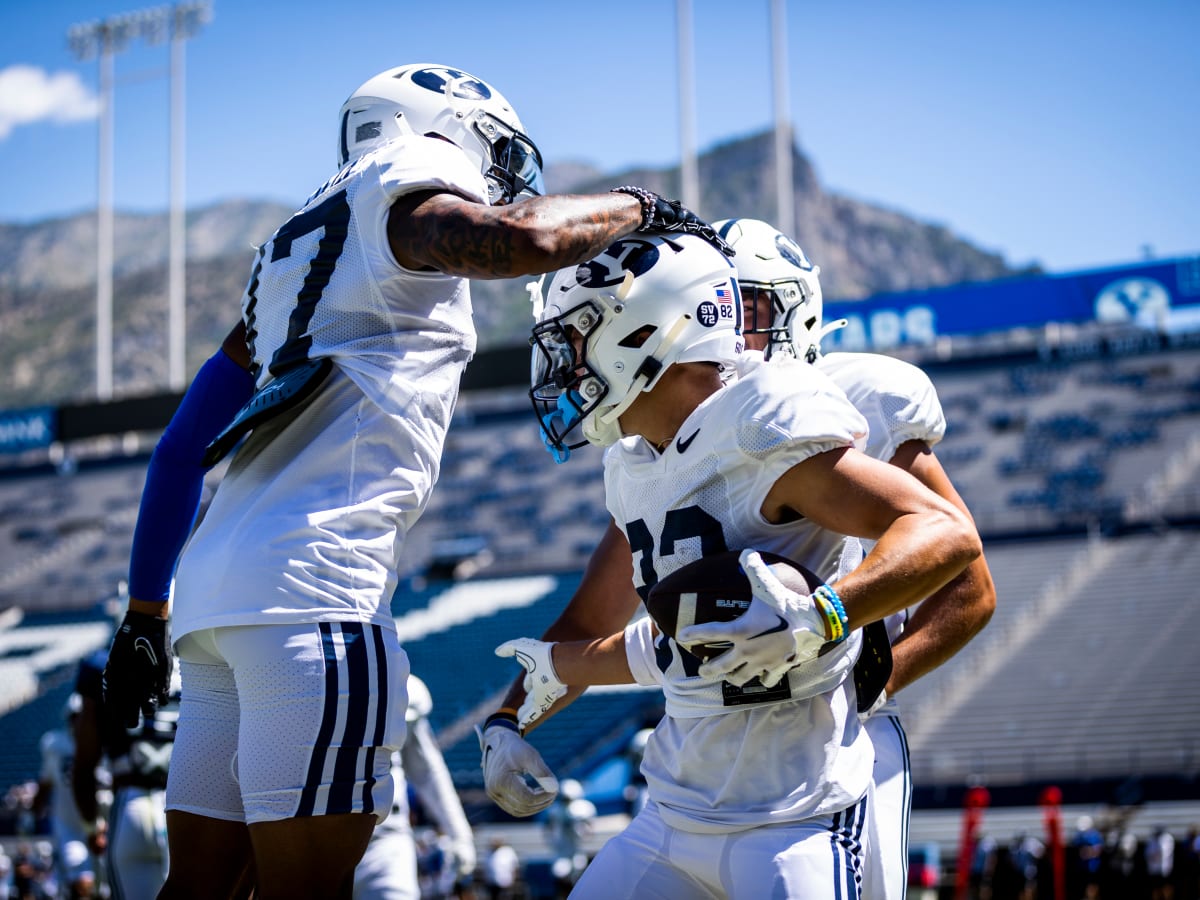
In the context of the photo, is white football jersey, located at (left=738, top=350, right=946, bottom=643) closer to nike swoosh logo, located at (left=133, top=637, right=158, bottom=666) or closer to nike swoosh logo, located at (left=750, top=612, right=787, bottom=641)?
nike swoosh logo, located at (left=750, top=612, right=787, bottom=641)

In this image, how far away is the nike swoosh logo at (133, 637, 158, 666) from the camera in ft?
10.2

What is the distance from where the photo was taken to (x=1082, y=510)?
30.8 m

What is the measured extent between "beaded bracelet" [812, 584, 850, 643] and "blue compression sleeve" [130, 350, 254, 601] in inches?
56.1

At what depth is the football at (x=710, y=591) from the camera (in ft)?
8.10

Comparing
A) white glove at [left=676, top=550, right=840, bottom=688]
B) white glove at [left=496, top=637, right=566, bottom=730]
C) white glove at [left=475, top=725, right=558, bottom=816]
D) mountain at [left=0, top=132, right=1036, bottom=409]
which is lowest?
white glove at [left=475, top=725, right=558, bottom=816]

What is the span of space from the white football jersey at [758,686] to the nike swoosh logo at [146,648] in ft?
3.61

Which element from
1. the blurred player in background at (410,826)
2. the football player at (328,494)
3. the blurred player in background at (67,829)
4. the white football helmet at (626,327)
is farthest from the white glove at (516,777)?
the blurred player in background at (67,829)

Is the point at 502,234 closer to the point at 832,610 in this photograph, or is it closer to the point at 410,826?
the point at 832,610

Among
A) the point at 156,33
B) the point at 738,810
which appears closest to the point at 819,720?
the point at 738,810

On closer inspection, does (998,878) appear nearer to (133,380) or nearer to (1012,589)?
(1012,589)

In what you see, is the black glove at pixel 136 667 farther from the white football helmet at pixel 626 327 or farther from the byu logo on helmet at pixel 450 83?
the byu logo on helmet at pixel 450 83

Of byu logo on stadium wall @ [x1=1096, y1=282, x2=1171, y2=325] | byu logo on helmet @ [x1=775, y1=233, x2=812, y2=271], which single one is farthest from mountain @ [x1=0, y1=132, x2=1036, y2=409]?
byu logo on helmet @ [x1=775, y1=233, x2=812, y2=271]

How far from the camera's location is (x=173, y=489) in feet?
10.3

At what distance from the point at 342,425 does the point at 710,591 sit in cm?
78
